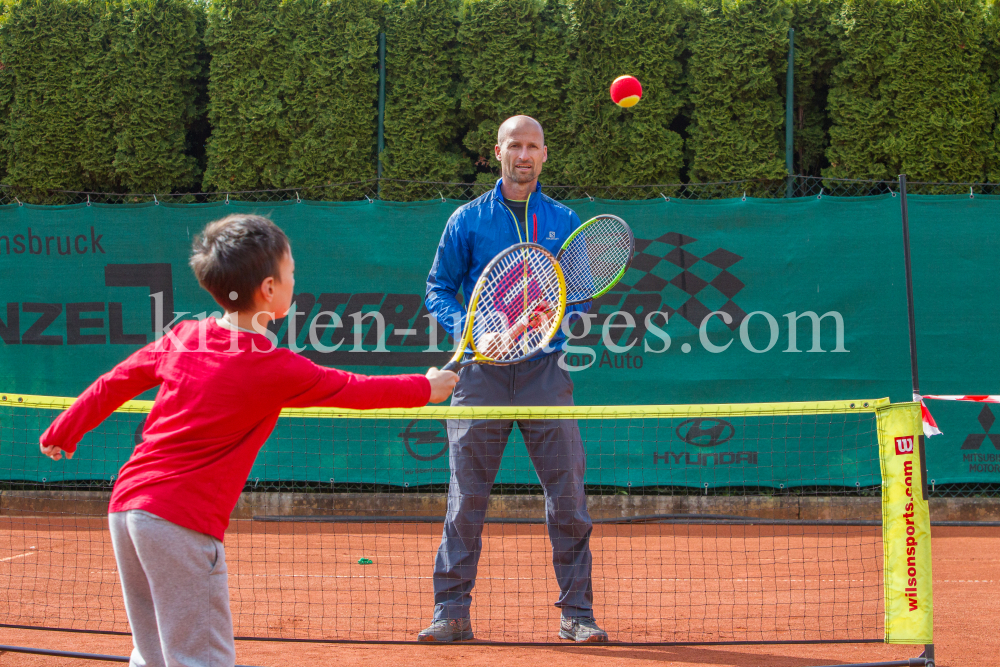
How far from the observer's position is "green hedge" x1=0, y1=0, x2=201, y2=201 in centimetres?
693

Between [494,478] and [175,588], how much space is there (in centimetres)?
163

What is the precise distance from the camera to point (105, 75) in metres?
6.96

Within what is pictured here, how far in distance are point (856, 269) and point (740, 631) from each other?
352 cm

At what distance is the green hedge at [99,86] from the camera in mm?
6926

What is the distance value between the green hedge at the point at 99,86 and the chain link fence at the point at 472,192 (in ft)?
0.57

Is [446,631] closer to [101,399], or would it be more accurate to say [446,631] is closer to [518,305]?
[518,305]

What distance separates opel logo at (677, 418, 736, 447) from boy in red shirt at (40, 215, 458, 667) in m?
4.56

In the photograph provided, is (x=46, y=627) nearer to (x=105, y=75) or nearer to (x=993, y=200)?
(x=105, y=75)

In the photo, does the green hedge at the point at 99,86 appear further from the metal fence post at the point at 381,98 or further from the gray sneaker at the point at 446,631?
the gray sneaker at the point at 446,631

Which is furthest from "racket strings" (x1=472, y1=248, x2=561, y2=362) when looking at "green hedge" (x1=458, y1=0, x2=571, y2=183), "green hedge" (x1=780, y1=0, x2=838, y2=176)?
"green hedge" (x1=780, y1=0, x2=838, y2=176)

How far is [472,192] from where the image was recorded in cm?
683

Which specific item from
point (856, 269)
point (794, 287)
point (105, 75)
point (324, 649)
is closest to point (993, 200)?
point (856, 269)

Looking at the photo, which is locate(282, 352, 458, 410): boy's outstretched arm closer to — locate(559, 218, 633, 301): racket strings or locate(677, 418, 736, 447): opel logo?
locate(559, 218, 633, 301): racket strings

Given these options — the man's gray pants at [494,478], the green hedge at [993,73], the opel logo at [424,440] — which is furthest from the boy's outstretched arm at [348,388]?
the green hedge at [993,73]
